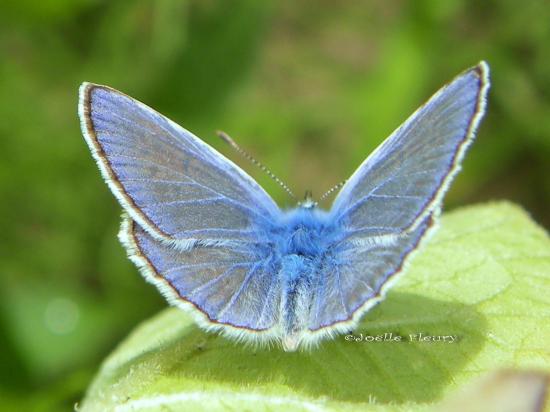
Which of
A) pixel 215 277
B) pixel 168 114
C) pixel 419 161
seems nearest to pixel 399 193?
pixel 419 161

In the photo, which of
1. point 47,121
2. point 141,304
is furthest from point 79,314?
point 47,121

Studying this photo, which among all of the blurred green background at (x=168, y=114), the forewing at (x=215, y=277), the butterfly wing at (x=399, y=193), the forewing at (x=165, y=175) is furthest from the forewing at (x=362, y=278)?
the blurred green background at (x=168, y=114)

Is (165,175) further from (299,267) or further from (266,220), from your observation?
(299,267)

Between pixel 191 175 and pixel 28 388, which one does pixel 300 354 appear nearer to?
pixel 191 175

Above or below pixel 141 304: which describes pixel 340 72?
above

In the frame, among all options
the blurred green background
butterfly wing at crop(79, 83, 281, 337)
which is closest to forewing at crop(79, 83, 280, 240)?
butterfly wing at crop(79, 83, 281, 337)

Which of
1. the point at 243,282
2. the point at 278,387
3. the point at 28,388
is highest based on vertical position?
the point at 243,282
